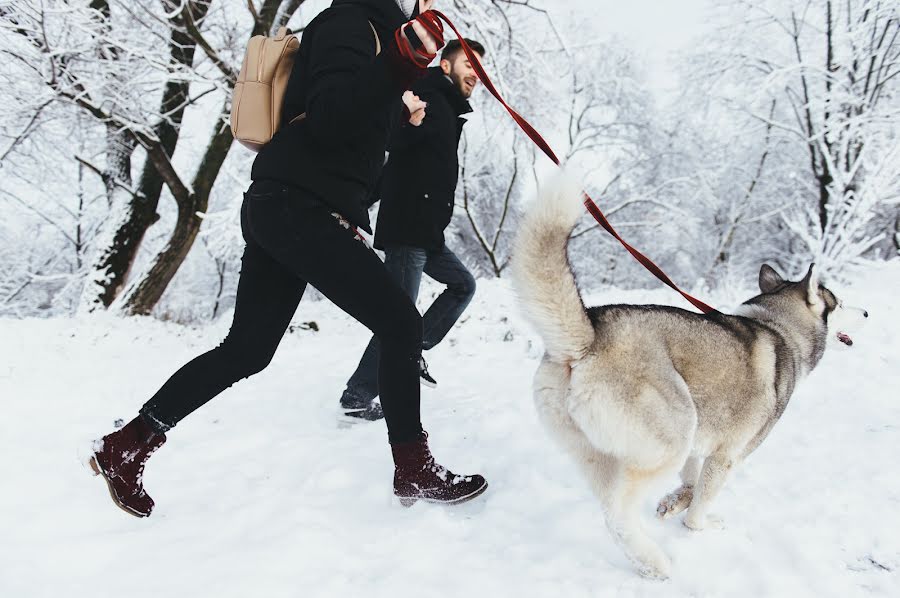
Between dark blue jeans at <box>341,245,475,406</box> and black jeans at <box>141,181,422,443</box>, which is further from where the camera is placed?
dark blue jeans at <box>341,245,475,406</box>

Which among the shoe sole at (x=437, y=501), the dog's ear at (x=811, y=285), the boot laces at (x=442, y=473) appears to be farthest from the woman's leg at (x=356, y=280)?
the dog's ear at (x=811, y=285)

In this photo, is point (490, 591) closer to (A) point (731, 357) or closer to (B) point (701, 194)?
(A) point (731, 357)

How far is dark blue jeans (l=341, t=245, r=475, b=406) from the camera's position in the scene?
321cm

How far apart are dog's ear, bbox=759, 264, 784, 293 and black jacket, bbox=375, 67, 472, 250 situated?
184cm

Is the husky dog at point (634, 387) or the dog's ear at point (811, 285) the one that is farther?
the dog's ear at point (811, 285)

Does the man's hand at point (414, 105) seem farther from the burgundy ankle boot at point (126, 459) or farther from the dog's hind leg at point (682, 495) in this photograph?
the dog's hind leg at point (682, 495)

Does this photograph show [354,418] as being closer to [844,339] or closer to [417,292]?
[417,292]

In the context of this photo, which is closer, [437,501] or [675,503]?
[437,501]

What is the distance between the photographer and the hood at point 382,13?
6.48 ft

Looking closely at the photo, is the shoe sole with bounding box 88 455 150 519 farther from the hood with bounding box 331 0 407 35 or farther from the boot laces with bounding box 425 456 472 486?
the hood with bounding box 331 0 407 35

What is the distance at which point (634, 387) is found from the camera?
196cm

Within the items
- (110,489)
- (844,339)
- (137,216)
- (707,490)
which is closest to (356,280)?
(110,489)

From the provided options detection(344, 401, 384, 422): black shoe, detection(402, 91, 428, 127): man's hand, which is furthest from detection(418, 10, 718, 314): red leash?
detection(344, 401, 384, 422): black shoe

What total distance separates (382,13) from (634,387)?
5.40 feet
